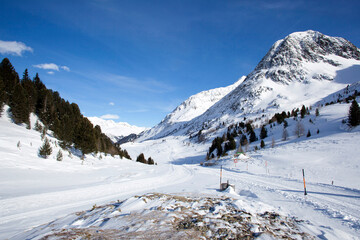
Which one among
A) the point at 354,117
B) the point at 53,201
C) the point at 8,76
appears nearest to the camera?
the point at 53,201

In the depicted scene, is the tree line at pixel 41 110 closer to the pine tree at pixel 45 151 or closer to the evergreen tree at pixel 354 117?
the pine tree at pixel 45 151

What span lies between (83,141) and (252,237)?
3249 cm

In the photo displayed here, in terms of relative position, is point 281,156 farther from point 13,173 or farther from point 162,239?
point 13,173

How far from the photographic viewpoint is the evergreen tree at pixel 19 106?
29281 millimetres

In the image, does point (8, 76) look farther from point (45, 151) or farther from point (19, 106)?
point (45, 151)

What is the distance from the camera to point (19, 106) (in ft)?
96.9

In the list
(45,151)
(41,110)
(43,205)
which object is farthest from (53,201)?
(41,110)

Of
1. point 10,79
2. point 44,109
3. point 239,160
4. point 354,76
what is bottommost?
point 239,160

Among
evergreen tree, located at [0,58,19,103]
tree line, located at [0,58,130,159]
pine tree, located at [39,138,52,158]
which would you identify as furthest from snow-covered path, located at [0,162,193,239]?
evergreen tree, located at [0,58,19,103]

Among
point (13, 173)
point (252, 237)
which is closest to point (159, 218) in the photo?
point (252, 237)

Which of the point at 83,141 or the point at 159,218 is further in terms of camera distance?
the point at 83,141

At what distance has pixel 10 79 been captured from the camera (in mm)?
37562

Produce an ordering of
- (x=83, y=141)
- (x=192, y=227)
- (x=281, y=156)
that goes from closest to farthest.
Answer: (x=192, y=227), (x=83, y=141), (x=281, y=156)

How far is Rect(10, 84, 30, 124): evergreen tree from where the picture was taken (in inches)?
1153
